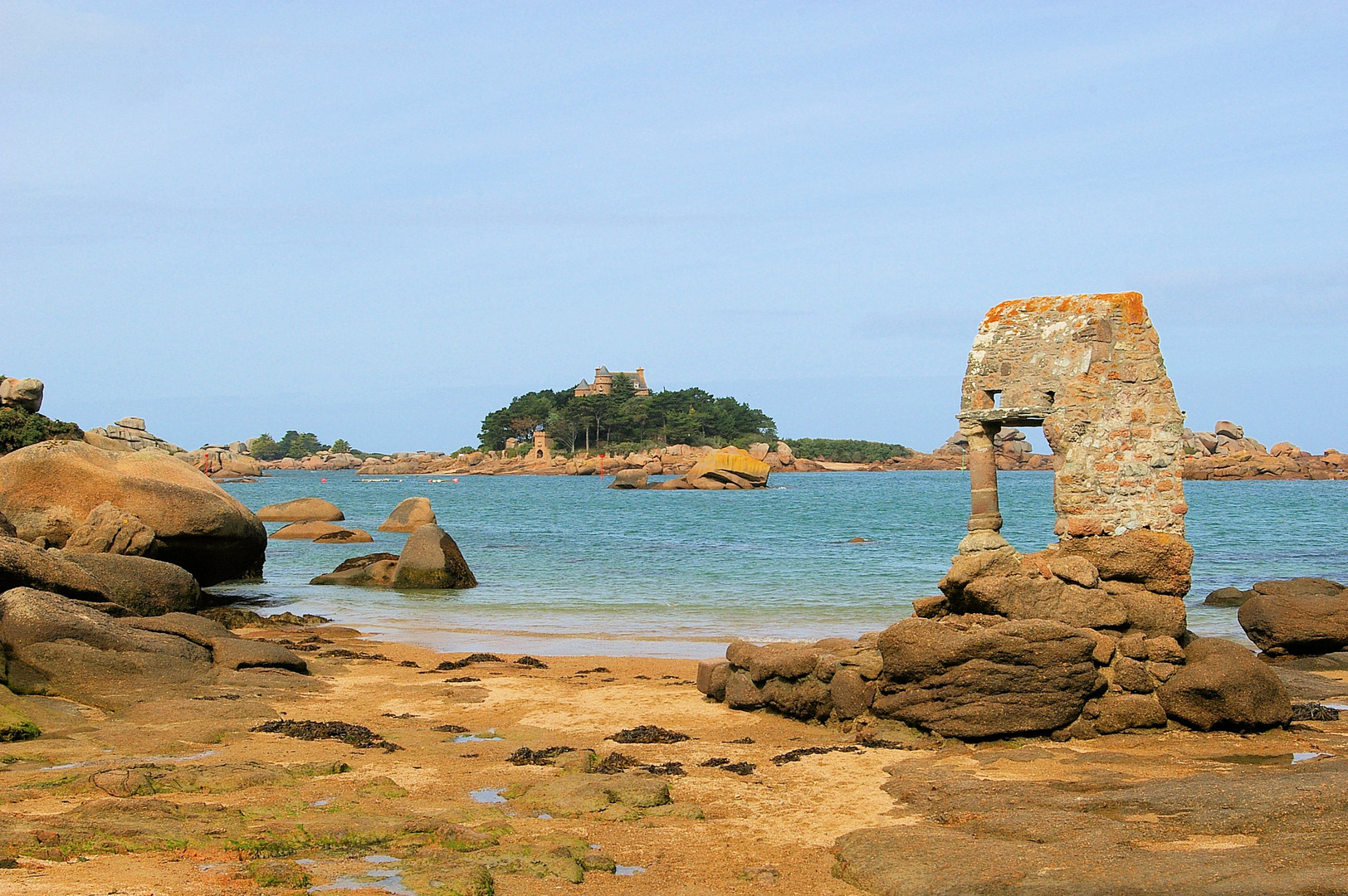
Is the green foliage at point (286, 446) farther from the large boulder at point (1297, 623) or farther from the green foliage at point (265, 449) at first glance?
the large boulder at point (1297, 623)

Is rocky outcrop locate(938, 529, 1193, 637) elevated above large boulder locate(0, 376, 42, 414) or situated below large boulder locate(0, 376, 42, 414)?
below

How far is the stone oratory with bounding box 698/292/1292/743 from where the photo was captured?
1058 cm

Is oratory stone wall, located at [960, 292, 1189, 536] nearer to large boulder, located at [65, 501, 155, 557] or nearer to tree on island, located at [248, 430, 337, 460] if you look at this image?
large boulder, located at [65, 501, 155, 557]

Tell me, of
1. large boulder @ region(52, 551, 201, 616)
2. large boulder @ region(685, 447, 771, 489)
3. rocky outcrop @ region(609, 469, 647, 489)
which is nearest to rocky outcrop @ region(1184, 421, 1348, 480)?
large boulder @ region(685, 447, 771, 489)

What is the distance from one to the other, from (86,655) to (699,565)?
21.5 metres

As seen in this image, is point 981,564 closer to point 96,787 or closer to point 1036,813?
point 1036,813

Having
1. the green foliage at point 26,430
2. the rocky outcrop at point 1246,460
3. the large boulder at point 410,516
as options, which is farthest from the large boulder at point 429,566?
the rocky outcrop at point 1246,460

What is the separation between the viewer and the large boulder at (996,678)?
10406mm

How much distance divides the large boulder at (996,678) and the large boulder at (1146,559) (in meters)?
1.66

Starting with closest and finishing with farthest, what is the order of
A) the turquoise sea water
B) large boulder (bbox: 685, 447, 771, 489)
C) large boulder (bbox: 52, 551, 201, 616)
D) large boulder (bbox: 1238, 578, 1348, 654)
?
large boulder (bbox: 52, 551, 201, 616), large boulder (bbox: 1238, 578, 1348, 654), the turquoise sea water, large boulder (bbox: 685, 447, 771, 489)

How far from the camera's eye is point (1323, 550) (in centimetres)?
3594

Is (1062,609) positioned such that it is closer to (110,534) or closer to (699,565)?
(110,534)

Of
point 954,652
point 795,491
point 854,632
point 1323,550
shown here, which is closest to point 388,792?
point 954,652

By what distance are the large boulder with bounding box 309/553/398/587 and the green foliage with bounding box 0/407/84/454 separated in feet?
20.7
